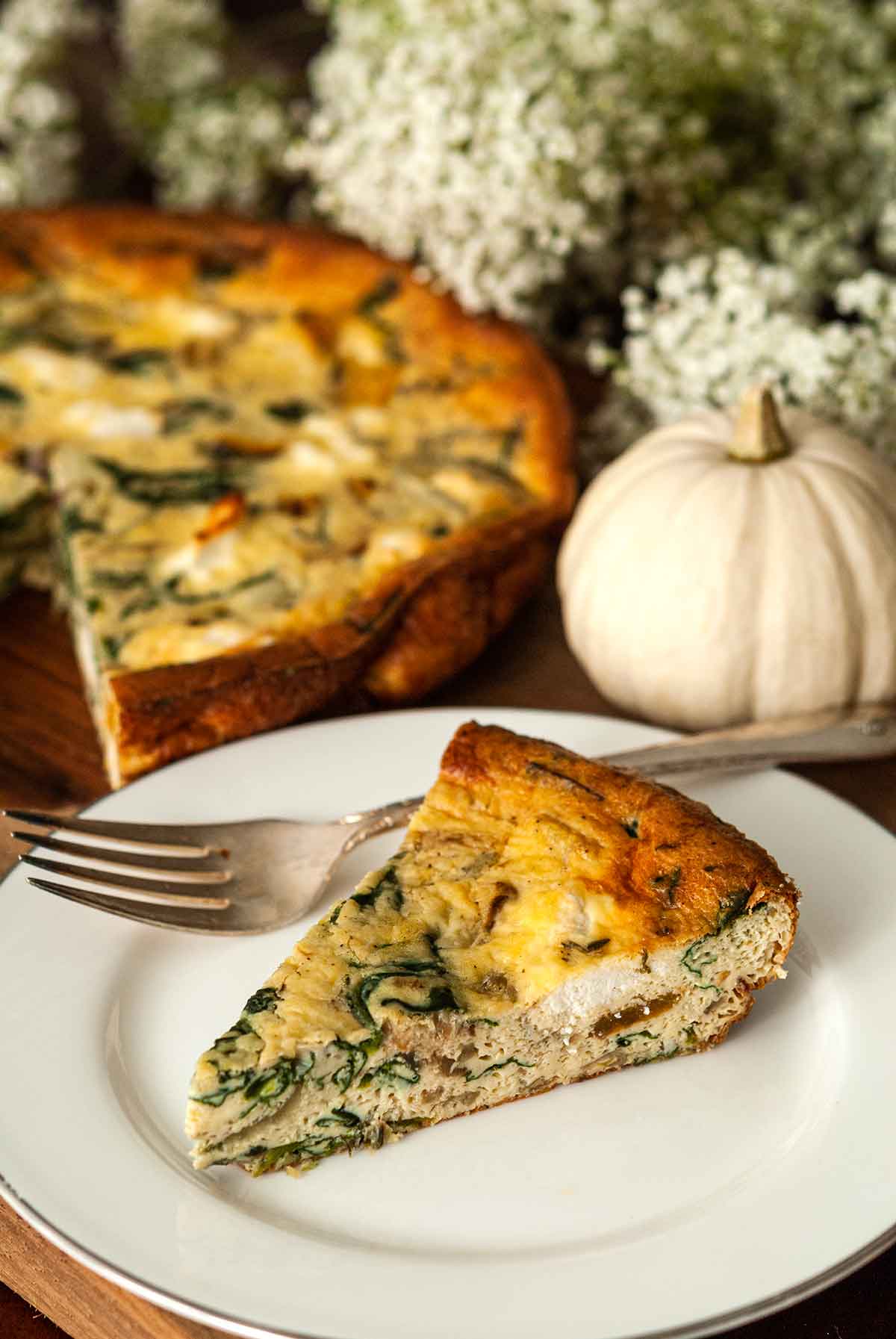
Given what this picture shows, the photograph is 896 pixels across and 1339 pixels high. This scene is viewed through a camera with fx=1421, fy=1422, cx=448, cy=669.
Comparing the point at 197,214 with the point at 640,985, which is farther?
the point at 197,214

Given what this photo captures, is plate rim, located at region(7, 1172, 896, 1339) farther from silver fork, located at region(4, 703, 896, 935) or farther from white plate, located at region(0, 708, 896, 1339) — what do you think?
silver fork, located at region(4, 703, 896, 935)

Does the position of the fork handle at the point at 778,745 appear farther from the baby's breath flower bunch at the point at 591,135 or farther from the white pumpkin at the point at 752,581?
the baby's breath flower bunch at the point at 591,135

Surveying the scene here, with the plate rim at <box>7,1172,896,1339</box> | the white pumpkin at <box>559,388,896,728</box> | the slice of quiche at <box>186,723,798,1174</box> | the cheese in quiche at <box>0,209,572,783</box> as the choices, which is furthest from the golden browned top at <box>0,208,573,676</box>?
the plate rim at <box>7,1172,896,1339</box>

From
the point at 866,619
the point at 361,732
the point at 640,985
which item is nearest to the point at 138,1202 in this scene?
the point at 640,985

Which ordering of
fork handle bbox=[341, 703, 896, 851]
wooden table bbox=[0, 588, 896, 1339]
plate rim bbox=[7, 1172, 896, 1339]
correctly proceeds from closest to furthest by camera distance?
1. plate rim bbox=[7, 1172, 896, 1339]
2. wooden table bbox=[0, 588, 896, 1339]
3. fork handle bbox=[341, 703, 896, 851]

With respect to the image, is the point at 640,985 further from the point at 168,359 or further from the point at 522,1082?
the point at 168,359

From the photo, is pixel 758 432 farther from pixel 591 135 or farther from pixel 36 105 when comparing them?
pixel 36 105

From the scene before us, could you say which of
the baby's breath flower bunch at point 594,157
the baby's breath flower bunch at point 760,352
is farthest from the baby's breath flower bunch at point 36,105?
the baby's breath flower bunch at point 760,352
